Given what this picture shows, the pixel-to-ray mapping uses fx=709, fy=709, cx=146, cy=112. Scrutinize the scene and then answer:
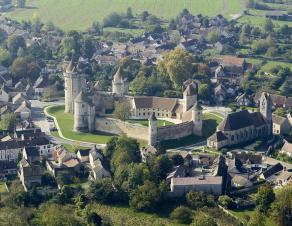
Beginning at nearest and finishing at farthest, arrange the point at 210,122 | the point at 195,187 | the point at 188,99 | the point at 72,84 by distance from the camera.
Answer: the point at 195,187 → the point at 210,122 → the point at 188,99 → the point at 72,84

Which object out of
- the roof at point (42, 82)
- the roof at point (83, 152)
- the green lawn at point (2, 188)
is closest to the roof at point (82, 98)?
the roof at point (83, 152)

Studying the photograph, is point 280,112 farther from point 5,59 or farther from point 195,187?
point 5,59

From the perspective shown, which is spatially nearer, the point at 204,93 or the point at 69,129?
the point at 69,129

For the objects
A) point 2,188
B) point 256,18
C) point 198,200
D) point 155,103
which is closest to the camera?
point 198,200

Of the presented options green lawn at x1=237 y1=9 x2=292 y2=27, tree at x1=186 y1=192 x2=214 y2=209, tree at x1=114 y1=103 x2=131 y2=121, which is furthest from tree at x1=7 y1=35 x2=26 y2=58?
tree at x1=186 y1=192 x2=214 y2=209

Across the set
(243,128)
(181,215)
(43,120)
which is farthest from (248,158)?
(43,120)

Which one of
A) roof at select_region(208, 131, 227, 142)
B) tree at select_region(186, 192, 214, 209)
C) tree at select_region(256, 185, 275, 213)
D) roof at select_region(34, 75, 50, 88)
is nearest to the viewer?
tree at select_region(256, 185, 275, 213)

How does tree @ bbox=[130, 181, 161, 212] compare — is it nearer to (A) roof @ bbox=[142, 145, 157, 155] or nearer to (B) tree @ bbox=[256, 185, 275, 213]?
(B) tree @ bbox=[256, 185, 275, 213]
